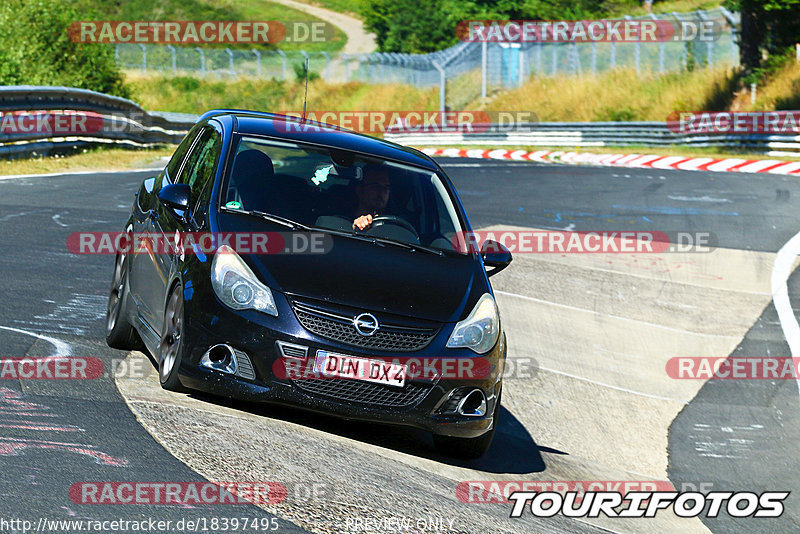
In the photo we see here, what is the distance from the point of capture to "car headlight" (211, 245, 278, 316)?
5.91 m

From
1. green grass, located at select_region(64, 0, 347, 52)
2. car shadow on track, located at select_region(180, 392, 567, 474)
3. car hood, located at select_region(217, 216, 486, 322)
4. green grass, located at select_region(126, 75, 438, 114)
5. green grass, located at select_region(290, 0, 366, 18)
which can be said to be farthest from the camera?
green grass, located at select_region(290, 0, 366, 18)

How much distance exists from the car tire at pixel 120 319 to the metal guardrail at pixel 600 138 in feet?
83.7

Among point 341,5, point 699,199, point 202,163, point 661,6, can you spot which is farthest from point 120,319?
point 341,5

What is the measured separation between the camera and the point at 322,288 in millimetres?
6008

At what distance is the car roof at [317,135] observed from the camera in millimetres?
7344

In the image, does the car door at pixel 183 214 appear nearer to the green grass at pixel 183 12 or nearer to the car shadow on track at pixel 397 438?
the car shadow on track at pixel 397 438

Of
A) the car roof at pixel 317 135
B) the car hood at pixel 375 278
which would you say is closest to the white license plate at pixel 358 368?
the car hood at pixel 375 278

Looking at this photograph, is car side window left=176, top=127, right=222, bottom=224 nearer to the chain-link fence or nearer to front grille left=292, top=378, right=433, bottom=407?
front grille left=292, top=378, right=433, bottom=407

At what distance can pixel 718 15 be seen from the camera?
43156 millimetres

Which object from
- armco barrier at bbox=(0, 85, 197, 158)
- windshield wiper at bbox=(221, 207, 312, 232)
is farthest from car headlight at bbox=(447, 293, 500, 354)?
armco barrier at bbox=(0, 85, 197, 158)

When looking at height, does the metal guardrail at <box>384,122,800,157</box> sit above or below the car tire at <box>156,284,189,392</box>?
below

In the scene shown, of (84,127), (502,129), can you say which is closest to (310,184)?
(84,127)

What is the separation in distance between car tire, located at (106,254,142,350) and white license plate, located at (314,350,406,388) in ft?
6.92

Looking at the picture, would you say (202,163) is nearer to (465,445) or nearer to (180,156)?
(180,156)
